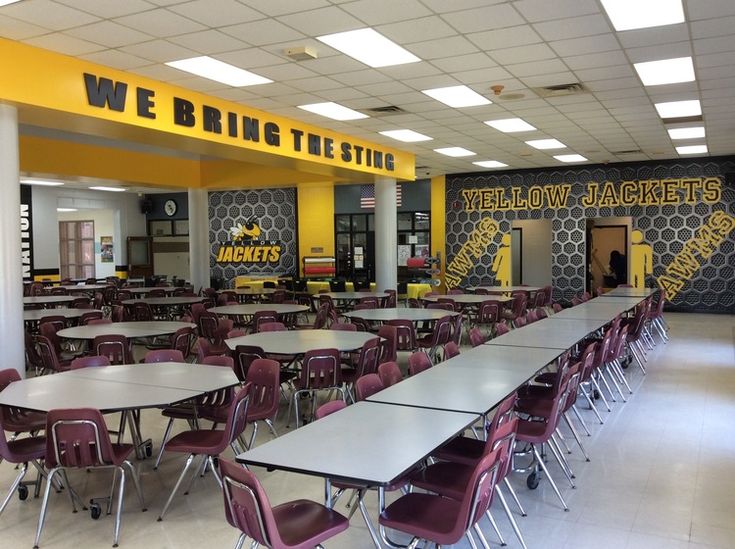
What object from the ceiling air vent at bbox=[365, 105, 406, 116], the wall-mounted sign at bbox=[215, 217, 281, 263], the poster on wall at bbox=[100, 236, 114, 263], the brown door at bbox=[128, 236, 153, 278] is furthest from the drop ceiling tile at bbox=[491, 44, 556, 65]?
the poster on wall at bbox=[100, 236, 114, 263]

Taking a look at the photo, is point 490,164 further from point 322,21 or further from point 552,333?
point 322,21

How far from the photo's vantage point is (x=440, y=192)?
53.5ft

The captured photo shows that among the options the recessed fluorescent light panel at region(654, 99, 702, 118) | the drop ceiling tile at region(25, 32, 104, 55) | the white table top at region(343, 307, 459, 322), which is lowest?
the white table top at region(343, 307, 459, 322)

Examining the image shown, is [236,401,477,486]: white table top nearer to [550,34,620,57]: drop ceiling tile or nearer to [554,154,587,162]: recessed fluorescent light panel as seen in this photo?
[550,34,620,57]: drop ceiling tile

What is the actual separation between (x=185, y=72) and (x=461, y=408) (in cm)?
486

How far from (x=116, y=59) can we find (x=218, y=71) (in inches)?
38.7

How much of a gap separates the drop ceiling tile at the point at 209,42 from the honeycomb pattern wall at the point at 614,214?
10.8m

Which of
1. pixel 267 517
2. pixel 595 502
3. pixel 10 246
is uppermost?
pixel 10 246

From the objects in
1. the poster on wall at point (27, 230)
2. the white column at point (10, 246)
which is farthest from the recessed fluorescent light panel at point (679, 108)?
the poster on wall at point (27, 230)

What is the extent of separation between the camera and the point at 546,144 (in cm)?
1130

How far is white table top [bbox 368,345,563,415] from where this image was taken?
336cm

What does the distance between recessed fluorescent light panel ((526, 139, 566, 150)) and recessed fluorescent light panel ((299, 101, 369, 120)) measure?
3645 millimetres

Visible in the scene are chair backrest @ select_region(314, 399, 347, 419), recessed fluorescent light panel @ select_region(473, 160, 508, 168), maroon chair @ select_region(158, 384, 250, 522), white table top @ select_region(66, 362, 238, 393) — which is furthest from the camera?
recessed fluorescent light panel @ select_region(473, 160, 508, 168)

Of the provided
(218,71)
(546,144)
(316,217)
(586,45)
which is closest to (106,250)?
(316,217)
